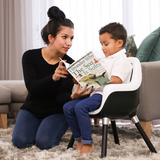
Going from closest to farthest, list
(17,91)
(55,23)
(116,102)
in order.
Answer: (116,102) < (55,23) < (17,91)

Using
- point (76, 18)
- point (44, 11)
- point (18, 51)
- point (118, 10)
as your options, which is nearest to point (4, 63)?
point (18, 51)

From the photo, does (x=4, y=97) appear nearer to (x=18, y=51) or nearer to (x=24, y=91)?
(x=24, y=91)

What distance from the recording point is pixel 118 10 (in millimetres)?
2932

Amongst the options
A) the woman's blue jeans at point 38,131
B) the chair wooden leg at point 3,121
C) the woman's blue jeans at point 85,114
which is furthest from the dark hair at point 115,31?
the chair wooden leg at point 3,121

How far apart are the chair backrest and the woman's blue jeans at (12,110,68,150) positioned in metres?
0.38

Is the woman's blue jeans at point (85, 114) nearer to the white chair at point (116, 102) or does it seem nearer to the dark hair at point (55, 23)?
the white chair at point (116, 102)

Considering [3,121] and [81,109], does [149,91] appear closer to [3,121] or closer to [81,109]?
[81,109]

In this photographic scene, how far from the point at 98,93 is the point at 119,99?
0.16m

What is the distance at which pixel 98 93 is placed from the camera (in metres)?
1.18

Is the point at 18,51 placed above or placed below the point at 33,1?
below

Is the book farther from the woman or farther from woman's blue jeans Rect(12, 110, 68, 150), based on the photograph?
woman's blue jeans Rect(12, 110, 68, 150)

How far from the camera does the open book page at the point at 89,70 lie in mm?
1031

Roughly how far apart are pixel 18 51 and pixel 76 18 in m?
1.11

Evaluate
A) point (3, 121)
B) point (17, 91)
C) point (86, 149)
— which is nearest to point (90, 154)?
point (86, 149)
